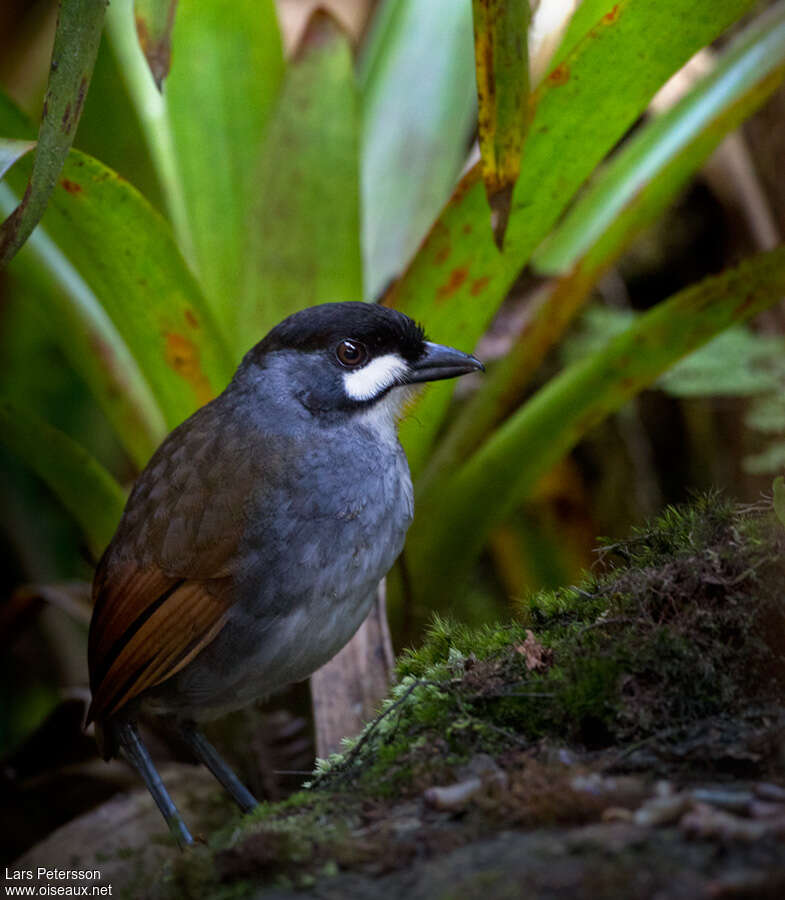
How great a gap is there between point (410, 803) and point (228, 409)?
4.63 feet

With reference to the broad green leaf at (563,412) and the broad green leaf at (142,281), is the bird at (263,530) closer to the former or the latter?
the broad green leaf at (142,281)

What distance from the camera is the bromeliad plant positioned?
10.2ft

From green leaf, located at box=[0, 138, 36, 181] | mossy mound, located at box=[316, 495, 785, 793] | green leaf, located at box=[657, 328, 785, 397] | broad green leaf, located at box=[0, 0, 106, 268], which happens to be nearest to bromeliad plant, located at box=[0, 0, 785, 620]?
green leaf, located at box=[0, 138, 36, 181]

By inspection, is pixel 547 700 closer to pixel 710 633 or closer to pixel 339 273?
pixel 710 633

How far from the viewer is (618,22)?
2.92 m

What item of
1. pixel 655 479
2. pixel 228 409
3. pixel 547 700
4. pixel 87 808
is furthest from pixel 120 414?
pixel 655 479

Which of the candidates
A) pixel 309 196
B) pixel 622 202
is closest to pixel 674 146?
pixel 622 202

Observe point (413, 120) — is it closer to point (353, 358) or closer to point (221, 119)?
point (221, 119)

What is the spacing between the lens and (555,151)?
3154mm

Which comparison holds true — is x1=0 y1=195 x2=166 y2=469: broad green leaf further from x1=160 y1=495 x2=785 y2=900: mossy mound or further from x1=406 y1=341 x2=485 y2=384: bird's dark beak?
x1=160 y1=495 x2=785 y2=900: mossy mound

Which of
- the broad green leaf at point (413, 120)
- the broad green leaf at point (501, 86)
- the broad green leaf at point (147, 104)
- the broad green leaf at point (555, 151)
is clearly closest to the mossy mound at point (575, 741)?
the broad green leaf at point (501, 86)

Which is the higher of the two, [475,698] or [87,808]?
[475,698]

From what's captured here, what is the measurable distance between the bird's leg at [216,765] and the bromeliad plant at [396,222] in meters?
0.85

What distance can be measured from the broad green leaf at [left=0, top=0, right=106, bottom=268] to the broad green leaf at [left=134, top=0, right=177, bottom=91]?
0.09 m
